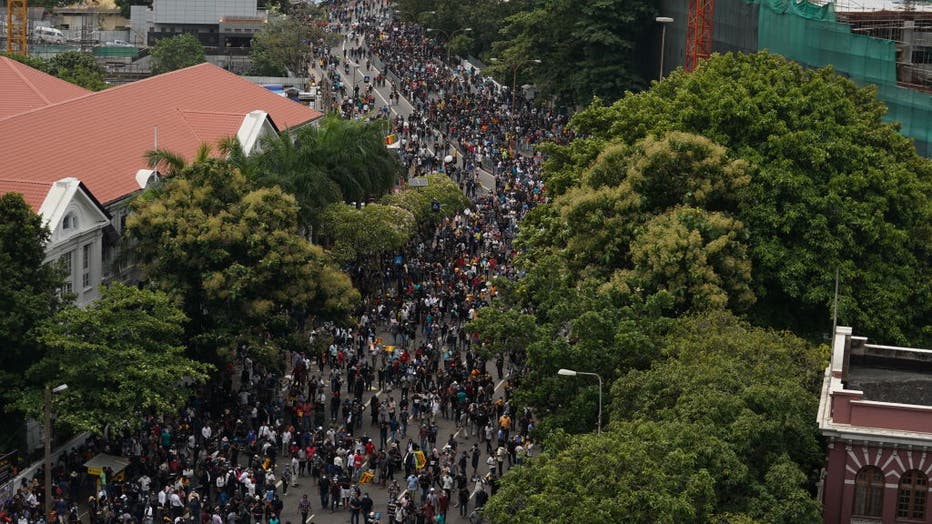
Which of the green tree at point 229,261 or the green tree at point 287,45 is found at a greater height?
the green tree at point 287,45

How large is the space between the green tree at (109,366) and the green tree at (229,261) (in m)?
4.14

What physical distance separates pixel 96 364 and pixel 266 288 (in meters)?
10.2

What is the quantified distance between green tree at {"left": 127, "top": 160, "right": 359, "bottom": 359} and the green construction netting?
25865 millimetres

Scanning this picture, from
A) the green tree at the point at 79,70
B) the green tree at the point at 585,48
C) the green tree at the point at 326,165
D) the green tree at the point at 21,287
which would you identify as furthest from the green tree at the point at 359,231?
the green tree at the point at 79,70

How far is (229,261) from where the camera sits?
61406 mm

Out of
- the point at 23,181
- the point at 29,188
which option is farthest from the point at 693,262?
the point at 23,181

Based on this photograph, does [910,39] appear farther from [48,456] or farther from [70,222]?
[48,456]

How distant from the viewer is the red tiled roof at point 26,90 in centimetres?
8144

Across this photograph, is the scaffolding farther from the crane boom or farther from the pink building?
the pink building

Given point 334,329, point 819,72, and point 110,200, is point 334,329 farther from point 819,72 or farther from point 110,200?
point 819,72

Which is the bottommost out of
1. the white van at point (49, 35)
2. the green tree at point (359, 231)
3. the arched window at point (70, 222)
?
the green tree at point (359, 231)

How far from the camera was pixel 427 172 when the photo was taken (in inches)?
3999

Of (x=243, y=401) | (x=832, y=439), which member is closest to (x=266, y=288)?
(x=243, y=401)

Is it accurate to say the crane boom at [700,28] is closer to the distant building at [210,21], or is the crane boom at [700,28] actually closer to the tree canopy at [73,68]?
the tree canopy at [73,68]
